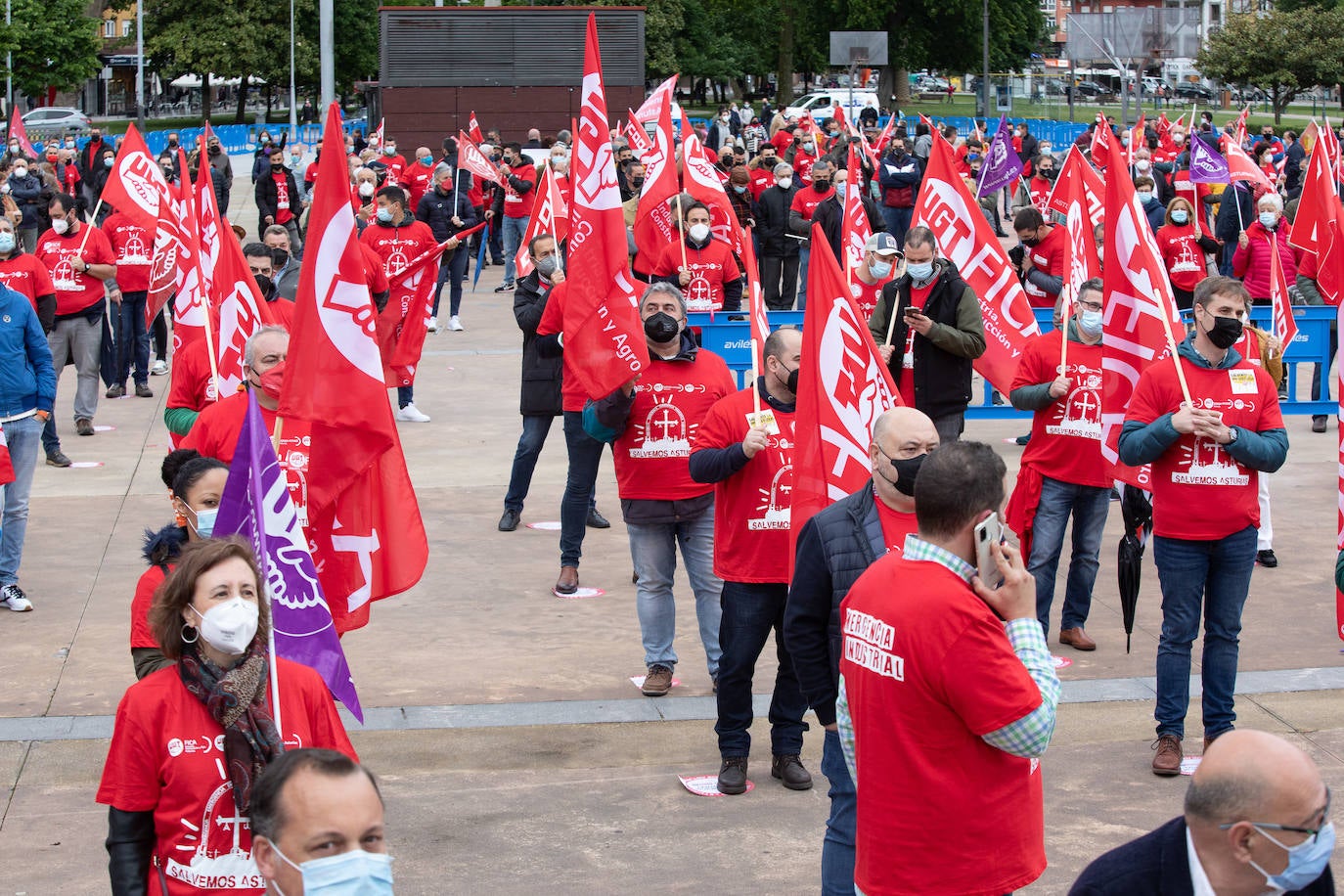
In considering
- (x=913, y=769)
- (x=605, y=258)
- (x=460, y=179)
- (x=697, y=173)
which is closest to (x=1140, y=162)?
(x=697, y=173)

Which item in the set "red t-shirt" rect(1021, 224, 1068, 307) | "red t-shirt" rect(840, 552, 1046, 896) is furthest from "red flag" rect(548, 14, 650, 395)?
"red t-shirt" rect(1021, 224, 1068, 307)

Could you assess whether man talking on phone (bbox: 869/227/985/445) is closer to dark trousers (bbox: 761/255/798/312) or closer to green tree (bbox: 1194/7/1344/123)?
dark trousers (bbox: 761/255/798/312)

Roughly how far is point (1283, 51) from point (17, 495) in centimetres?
5782

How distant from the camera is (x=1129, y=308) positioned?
7.36 m

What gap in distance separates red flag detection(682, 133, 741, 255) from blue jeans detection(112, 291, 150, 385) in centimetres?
510

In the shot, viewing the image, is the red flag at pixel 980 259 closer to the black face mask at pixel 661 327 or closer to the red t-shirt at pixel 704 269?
the black face mask at pixel 661 327

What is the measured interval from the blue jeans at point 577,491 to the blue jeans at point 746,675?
119 inches

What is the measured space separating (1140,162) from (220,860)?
677 inches

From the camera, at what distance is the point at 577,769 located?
6980 mm

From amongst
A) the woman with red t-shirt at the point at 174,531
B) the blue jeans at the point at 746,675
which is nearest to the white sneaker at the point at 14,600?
the woman with red t-shirt at the point at 174,531

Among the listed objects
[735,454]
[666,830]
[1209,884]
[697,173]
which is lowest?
[666,830]

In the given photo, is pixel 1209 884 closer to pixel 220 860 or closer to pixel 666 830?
pixel 220 860

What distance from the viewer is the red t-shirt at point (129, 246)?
49.8 feet

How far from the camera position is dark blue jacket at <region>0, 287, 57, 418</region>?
9.49m
